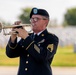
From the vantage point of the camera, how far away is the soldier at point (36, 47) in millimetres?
5824

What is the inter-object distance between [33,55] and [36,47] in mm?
107

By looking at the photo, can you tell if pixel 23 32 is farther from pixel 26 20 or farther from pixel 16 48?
pixel 26 20

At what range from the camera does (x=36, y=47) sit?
19.0 feet

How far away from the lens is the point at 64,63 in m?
19.1

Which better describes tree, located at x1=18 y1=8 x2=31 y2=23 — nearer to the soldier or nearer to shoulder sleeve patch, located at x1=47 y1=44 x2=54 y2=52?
the soldier

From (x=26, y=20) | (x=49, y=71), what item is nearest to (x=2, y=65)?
(x=49, y=71)

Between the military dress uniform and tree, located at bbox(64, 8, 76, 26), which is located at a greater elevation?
the military dress uniform

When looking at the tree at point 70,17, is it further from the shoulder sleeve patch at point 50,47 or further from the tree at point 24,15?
the shoulder sleeve patch at point 50,47

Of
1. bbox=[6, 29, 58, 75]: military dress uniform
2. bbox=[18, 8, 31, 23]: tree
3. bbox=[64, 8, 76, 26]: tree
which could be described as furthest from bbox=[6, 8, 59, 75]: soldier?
bbox=[18, 8, 31, 23]: tree

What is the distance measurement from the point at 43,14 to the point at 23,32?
0.54 metres

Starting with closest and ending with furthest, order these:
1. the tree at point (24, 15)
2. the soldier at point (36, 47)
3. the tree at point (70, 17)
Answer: the soldier at point (36, 47), the tree at point (70, 17), the tree at point (24, 15)

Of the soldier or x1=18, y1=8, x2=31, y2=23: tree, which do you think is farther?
x1=18, y1=8, x2=31, y2=23: tree

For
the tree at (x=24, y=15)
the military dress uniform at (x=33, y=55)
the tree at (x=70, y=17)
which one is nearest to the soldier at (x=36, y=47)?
the military dress uniform at (x=33, y=55)

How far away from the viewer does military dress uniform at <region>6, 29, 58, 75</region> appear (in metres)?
5.87
